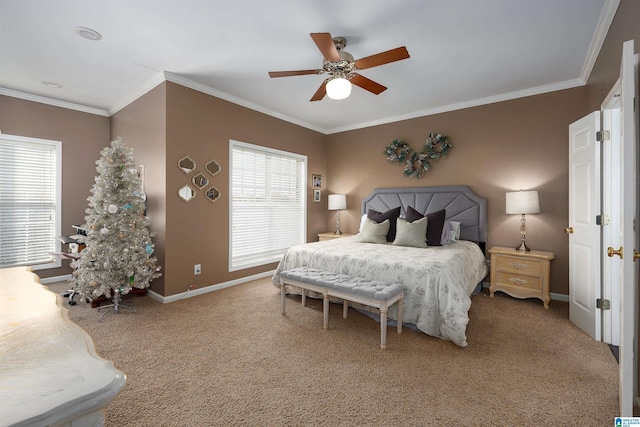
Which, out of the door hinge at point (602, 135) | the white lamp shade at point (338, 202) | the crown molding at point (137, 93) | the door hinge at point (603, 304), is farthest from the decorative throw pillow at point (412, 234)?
the crown molding at point (137, 93)

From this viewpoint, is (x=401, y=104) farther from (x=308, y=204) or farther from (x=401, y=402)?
(x=401, y=402)

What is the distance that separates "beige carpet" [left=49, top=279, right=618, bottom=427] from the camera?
1.68 m

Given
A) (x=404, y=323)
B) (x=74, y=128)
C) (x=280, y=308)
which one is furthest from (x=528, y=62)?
(x=74, y=128)

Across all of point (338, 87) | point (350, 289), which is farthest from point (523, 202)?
point (338, 87)

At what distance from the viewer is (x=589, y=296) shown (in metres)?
2.69

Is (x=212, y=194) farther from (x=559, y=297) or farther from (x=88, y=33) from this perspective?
(x=559, y=297)

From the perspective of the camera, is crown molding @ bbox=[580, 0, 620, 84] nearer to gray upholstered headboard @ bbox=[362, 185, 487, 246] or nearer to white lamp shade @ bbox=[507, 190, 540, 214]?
white lamp shade @ bbox=[507, 190, 540, 214]

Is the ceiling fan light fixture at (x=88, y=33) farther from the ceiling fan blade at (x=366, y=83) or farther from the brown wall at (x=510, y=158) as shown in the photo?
the brown wall at (x=510, y=158)

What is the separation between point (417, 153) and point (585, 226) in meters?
2.52

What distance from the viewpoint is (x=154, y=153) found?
3709mm

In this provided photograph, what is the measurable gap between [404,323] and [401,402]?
3.54ft

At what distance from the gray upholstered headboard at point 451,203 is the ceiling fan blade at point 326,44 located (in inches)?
113

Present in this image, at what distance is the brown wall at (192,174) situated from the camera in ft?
11.8

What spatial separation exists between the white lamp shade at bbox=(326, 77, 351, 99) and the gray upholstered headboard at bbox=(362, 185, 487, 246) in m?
2.59
